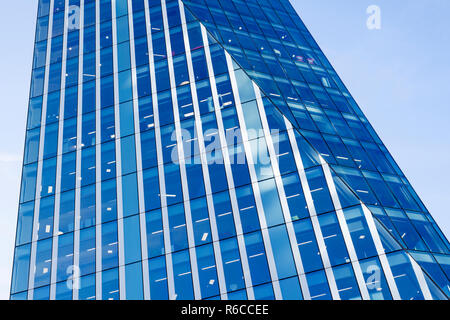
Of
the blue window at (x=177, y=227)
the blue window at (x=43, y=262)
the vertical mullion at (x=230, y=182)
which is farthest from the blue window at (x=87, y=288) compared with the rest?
the vertical mullion at (x=230, y=182)

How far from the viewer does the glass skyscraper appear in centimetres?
3219

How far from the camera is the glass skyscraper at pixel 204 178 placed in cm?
3219

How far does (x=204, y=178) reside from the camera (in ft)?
124

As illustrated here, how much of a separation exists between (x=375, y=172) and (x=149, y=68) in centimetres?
2192

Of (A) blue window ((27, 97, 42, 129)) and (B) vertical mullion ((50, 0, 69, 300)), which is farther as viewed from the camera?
(A) blue window ((27, 97, 42, 129))

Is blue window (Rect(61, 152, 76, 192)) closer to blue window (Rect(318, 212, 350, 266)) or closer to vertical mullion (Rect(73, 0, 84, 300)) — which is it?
vertical mullion (Rect(73, 0, 84, 300))

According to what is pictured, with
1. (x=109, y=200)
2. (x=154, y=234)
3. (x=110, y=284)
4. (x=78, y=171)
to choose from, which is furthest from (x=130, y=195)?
(x=110, y=284)

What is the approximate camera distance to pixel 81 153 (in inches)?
1720

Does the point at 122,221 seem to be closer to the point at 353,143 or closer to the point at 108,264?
the point at 108,264

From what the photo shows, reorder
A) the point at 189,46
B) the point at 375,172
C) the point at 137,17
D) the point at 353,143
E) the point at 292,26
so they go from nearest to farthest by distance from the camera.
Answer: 1. the point at 375,172
2. the point at 353,143
3. the point at 189,46
4. the point at 137,17
5. the point at 292,26

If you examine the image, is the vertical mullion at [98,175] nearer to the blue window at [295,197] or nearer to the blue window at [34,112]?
the blue window at [34,112]

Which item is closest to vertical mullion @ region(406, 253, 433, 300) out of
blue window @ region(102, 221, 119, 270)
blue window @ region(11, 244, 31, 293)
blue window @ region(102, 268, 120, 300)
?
blue window @ region(102, 268, 120, 300)

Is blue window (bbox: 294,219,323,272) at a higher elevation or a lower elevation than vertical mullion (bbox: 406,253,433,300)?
higher
